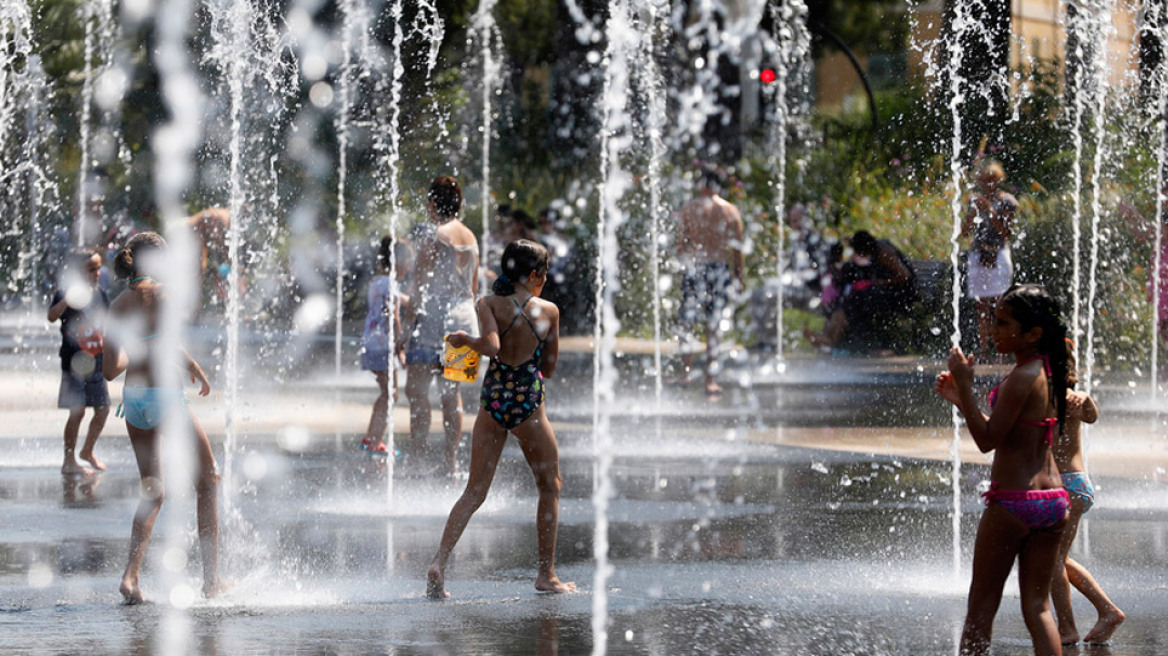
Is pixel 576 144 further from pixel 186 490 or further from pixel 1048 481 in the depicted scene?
pixel 1048 481

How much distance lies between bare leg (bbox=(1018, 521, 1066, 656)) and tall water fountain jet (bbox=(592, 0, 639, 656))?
1.44 m

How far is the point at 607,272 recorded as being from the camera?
10602 millimetres

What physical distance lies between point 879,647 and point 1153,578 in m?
2.00

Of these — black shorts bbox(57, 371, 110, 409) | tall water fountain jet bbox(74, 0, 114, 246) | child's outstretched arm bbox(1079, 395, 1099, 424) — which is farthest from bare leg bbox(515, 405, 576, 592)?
tall water fountain jet bbox(74, 0, 114, 246)

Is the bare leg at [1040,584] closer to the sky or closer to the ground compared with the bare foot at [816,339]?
closer to the ground

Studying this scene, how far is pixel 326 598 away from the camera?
24.0 feet

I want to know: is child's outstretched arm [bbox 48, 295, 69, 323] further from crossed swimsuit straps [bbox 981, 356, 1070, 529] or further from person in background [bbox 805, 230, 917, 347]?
person in background [bbox 805, 230, 917, 347]

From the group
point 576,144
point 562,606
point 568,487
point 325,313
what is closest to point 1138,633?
point 562,606

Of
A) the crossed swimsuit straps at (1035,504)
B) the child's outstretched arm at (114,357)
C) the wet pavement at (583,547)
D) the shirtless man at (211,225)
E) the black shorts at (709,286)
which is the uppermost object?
the shirtless man at (211,225)

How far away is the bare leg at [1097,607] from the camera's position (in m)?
6.41

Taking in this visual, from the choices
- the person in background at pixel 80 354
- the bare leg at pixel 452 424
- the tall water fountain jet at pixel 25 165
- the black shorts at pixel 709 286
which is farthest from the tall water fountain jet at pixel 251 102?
the bare leg at pixel 452 424

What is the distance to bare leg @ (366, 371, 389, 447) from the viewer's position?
39.6ft

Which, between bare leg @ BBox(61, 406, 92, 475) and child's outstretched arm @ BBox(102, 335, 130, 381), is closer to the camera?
child's outstretched arm @ BBox(102, 335, 130, 381)

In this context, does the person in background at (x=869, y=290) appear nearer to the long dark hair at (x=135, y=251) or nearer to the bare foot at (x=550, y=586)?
the bare foot at (x=550, y=586)
